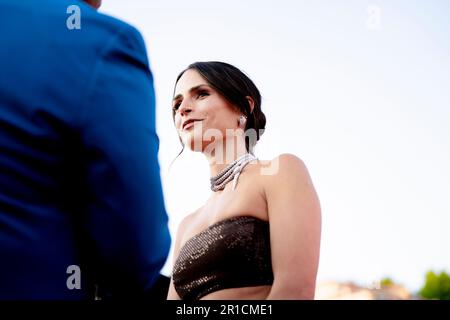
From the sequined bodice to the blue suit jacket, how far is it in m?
1.25

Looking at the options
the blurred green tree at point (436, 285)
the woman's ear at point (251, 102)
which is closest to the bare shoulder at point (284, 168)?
the woman's ear at point (251, 102)

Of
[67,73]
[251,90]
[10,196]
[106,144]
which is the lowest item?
[10,196]

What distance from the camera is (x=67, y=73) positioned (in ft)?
3.51

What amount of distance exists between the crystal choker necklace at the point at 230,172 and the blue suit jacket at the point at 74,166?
1684 mm

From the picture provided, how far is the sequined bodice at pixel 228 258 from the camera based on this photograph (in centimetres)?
234

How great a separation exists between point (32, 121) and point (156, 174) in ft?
0.91

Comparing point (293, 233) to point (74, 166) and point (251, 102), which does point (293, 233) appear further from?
point (74, 166)

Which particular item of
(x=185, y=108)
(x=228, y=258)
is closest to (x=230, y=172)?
(x=185, y=108)

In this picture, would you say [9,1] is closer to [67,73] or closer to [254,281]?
[67,73]

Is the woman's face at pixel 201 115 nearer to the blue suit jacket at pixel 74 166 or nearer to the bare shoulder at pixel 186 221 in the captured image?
the bare shoulder at pixel 186 221

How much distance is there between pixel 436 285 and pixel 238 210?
143 feet

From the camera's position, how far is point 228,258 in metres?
2.40

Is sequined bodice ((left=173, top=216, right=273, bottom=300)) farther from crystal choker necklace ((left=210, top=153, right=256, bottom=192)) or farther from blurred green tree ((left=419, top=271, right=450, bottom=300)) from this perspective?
blurred green tree ((left=419, top=271, right=450, bottom=300))
